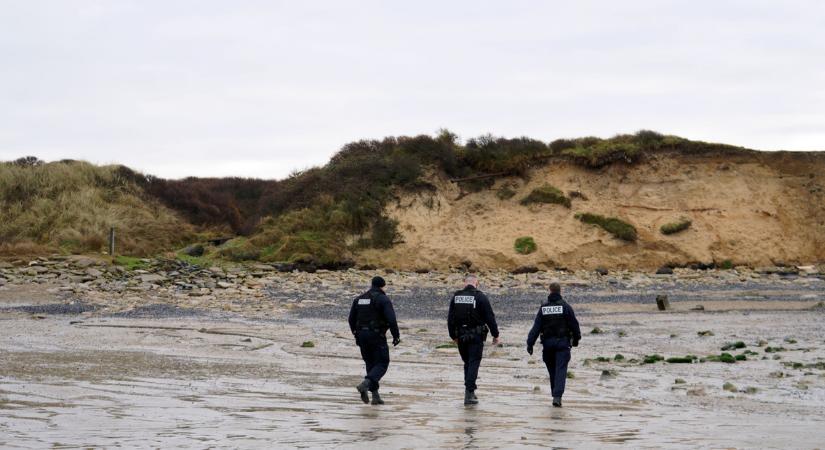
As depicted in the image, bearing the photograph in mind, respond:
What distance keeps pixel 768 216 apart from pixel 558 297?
37149mm

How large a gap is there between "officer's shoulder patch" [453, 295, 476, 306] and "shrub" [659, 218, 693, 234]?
33.7 metres

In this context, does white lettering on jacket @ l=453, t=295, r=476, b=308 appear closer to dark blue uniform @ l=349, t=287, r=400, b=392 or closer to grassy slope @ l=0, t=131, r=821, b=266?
dark blue uniform @ l=349, t=287, r=400, b=392

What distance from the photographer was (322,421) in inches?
428

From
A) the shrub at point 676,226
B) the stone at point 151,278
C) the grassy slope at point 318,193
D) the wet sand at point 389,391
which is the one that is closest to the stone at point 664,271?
the shrub at point 676,226

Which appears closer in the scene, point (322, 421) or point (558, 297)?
point (322, 421)

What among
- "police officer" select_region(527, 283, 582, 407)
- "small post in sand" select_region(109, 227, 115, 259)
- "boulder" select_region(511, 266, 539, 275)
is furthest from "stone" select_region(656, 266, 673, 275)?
"police officer" select_region(527, 283, 582, 407)

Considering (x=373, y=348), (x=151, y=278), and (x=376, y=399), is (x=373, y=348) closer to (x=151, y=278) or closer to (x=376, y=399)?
(x=376, y=399)

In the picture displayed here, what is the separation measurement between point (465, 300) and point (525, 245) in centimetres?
3053

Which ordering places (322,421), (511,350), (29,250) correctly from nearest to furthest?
(322,421), (511,350), (29,250)

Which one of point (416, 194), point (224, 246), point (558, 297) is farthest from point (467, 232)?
point (558, 297)

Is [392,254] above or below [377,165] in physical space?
below

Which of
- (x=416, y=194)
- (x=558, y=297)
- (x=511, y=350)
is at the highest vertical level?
(x=416, y=194)

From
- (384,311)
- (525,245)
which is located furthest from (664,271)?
(384,311)

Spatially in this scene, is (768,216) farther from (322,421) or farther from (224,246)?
(322,421)
